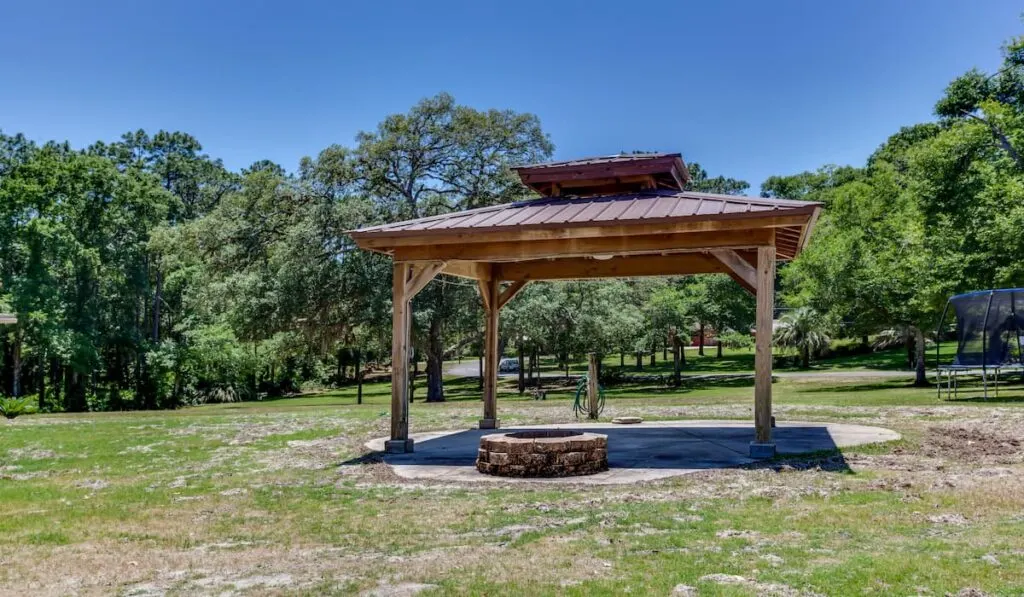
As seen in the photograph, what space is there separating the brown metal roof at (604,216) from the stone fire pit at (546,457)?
2.97 meters

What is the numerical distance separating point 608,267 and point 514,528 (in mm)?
8492

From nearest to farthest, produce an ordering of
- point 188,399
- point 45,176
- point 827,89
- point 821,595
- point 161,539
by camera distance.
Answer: point 821,595
point 161,539
point 827,89
point 45,176
point 188,399

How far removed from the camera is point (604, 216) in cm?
1054

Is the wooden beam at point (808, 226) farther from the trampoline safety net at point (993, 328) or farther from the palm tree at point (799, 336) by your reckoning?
the palm tree at point (799, 336)

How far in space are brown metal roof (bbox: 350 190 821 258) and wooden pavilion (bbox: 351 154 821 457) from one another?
0.05 feet

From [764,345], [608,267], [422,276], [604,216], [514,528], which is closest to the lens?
[514,528]

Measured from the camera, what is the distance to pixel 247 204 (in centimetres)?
3050

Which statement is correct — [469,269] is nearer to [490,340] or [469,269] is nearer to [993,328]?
[490,340]

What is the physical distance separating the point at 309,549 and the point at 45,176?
121ft

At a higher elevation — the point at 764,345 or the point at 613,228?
the point at 613,228

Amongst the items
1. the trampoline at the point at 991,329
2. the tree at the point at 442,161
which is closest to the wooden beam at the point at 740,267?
the trampoline at the point at 991,329

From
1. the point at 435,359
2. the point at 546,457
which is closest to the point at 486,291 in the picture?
the point at 546,457

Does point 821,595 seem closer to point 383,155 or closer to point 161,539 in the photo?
point 161,539

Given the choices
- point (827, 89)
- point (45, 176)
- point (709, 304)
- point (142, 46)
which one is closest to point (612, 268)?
point (142, 46)
